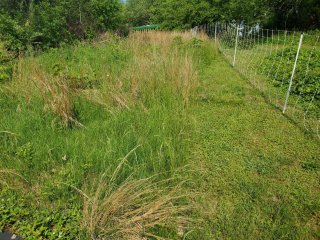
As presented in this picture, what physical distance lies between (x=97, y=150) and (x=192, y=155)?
109 cm

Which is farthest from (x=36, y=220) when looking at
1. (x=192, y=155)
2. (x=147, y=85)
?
(x=147, y=85)

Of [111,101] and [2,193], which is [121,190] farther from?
[111,101]

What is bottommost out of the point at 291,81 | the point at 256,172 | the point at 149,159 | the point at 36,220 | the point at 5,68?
the point at 256,172

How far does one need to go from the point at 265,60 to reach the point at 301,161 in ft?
18.8

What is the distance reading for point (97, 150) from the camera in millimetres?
2555

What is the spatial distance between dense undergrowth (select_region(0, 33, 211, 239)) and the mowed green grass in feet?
0.05

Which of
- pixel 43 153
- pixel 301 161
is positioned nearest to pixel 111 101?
pixel 43 153

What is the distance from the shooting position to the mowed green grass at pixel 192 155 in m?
2.09

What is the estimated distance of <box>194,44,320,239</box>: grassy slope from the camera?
2002 mm

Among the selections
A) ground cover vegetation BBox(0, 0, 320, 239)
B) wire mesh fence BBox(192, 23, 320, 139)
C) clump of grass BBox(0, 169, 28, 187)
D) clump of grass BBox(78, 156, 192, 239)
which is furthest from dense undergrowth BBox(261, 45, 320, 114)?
clump of grass BBox(0, 169, 28, 187)

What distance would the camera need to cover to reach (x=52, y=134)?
9.68 ft

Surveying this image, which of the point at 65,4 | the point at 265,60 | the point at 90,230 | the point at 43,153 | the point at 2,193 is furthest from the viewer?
the point at 65,4

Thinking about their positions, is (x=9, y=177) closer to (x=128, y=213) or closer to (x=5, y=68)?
(x=128, y=213)

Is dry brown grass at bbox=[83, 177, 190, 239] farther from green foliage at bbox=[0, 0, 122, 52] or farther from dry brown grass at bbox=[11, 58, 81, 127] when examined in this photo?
green foliage at bbox=[0, 0, 122, 52]
